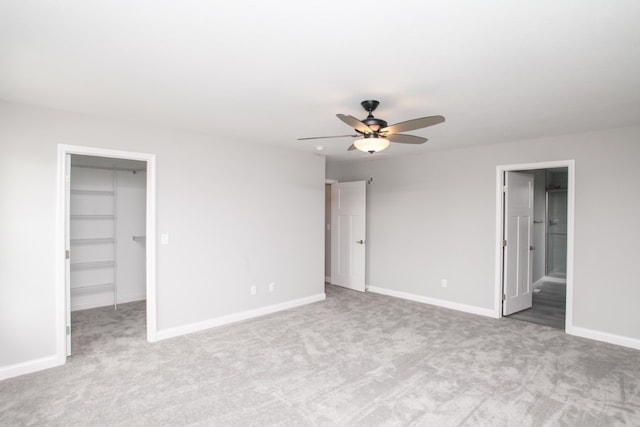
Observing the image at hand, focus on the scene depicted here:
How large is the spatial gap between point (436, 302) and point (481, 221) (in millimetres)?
1407

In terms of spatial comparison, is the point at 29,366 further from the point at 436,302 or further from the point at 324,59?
the point at 436,302

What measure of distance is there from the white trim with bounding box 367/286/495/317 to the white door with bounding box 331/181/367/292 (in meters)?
0.35

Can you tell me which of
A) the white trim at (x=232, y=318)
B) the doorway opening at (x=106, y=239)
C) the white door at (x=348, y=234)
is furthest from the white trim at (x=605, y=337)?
the doorway opening at (x=106, y=239)

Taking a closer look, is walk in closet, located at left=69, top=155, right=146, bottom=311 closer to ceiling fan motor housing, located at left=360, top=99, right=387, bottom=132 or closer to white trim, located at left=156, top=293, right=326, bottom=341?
white trim, located at left=156, top=293, right=326, bottom=341

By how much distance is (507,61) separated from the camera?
2074 mm

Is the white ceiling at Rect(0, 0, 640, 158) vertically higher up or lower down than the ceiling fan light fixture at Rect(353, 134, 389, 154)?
higher up

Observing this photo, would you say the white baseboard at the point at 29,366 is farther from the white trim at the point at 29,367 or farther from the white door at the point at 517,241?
the white door at the point at 517,241

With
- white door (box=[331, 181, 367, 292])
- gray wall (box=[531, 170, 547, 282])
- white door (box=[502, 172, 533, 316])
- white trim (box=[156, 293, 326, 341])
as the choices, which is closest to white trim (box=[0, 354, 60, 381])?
white trim (box=[156, 293, 326, 341])

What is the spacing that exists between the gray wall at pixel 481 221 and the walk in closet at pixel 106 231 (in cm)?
337

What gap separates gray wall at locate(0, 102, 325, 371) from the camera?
2.98m

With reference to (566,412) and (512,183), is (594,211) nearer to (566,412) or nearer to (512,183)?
(512,183)

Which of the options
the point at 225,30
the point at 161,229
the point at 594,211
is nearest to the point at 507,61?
the point at 225,30

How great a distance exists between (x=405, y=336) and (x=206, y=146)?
3.24 m

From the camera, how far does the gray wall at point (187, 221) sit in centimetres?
298
